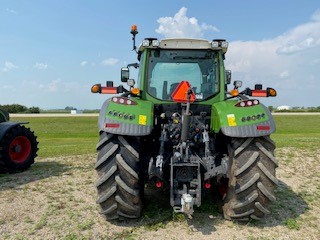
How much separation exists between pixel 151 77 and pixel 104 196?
1.95 meters

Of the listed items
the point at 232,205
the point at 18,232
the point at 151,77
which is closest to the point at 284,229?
the point at 232,205

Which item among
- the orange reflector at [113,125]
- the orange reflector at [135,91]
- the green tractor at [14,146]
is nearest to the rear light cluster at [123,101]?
the orange reflector at [113,125]

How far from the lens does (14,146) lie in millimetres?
7664

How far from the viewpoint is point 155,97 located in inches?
196

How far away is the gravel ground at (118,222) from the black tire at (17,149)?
1.92 feet

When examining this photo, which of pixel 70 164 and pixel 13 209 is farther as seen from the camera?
pixel 70 164

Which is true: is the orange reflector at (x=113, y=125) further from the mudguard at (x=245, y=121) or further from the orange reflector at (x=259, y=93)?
the orange reflector at (x=259, y=93)

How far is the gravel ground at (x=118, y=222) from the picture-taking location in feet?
13.3

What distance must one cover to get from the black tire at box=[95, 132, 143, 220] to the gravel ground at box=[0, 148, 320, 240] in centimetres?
30

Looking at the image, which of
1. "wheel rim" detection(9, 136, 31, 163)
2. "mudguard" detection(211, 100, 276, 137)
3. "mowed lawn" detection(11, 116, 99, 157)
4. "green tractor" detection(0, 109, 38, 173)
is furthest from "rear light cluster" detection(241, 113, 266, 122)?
"mowed lawn" detection(11, 116, 99, 157)

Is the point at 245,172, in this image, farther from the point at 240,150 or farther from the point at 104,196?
the point at 104,196

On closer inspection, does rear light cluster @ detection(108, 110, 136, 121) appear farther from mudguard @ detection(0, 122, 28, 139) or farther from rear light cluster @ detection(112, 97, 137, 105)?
mudguard @ detection(0, 122, 28, 139)

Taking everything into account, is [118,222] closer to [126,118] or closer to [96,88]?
[126,118]

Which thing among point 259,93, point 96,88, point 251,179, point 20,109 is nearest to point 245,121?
point 251,179
